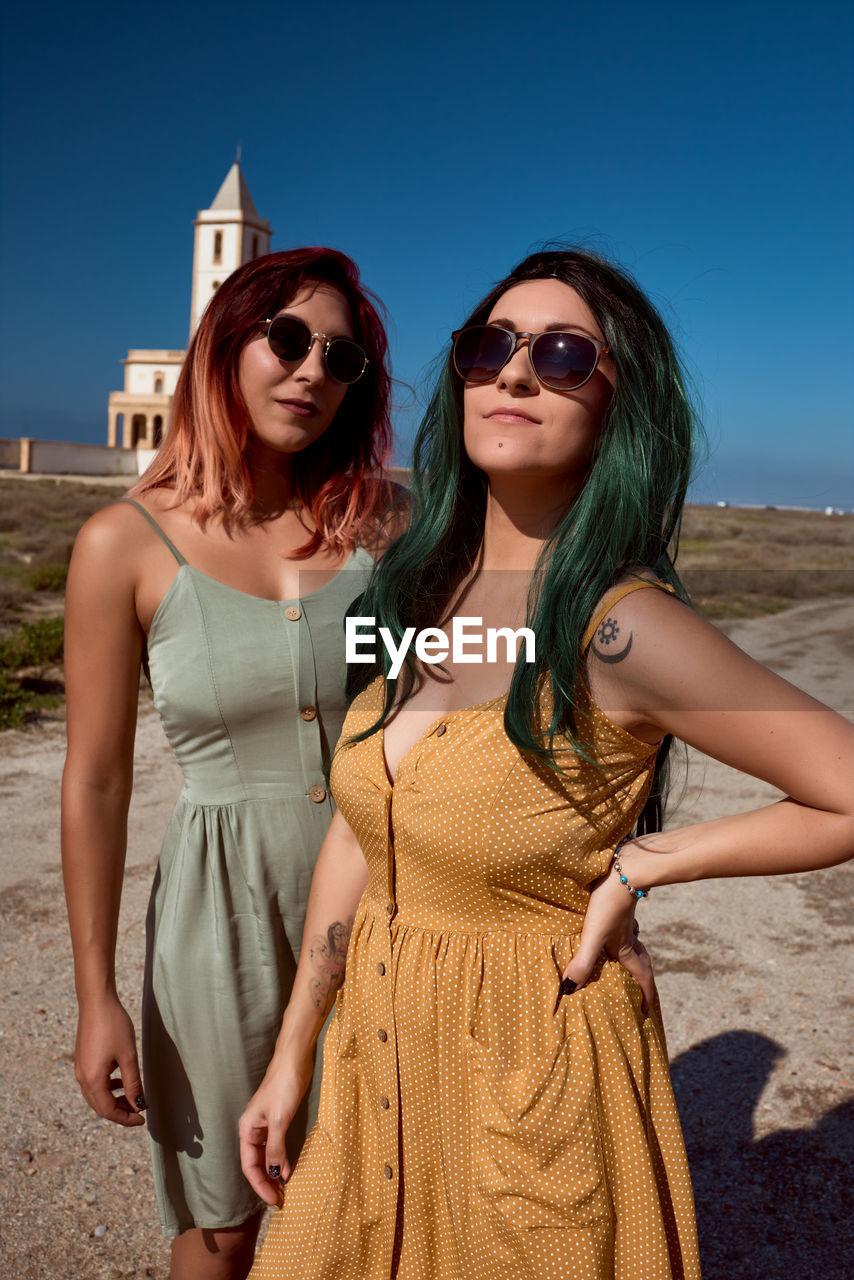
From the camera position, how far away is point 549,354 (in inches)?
63.5

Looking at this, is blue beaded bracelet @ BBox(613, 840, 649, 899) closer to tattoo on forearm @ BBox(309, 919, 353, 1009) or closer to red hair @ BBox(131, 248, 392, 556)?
tattoo on forearm @ BBox(309, 919, 353, 1009)

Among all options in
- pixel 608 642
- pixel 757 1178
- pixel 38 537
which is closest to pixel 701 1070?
pixel 757 1178

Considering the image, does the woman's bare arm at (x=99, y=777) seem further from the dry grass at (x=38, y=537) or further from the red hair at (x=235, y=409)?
the dry grass at (x=38, y=537)

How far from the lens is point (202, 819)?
2010 mm

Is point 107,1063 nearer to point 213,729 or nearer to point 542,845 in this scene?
point 213,729

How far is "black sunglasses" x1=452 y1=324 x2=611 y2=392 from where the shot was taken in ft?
5.27

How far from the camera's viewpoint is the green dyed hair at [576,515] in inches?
58.5

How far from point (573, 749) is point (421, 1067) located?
21.5 inches

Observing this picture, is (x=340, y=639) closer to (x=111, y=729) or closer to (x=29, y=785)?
(x=111, y=729)

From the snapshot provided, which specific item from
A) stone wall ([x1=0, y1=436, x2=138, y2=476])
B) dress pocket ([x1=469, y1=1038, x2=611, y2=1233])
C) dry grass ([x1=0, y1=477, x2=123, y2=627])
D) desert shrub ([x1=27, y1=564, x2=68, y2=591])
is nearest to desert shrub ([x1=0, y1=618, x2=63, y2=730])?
dry grass ([x1=0, y1=477, x2=123, y2=627])

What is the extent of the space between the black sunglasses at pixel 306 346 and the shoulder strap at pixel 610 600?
0.94 m

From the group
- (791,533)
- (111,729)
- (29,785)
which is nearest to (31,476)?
(791,533)

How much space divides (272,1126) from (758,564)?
25675 mm

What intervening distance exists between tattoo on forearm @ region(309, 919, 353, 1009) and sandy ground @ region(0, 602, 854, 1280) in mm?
1597
